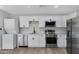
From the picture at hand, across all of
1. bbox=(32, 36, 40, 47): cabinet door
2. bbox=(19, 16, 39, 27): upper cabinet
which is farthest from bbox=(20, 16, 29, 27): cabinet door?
bbox=(32, 36, 40, 47): cabinet door

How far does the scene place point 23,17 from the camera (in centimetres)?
691

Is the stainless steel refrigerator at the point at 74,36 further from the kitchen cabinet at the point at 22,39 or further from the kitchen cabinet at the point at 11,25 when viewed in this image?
the kitchen cabinet at the point at 11,25

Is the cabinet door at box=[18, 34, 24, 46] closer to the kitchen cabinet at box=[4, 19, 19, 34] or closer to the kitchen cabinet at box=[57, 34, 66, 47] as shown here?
the kitchen cabinet at box=[4, 19, 19, 34]

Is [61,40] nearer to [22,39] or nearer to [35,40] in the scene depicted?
[35,40]

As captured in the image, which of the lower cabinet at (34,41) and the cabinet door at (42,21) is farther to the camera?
the cabinet door at (42,21)

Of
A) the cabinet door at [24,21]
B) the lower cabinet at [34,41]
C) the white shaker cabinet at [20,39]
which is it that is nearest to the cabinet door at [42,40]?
the lower cabinet at [34,41]

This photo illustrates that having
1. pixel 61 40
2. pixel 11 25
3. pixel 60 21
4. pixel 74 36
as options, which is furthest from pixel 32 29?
pixel 74 36

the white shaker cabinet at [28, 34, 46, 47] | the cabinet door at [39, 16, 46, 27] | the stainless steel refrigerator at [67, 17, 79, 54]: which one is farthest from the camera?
the cabinet door at [39, 16, 46, 27]

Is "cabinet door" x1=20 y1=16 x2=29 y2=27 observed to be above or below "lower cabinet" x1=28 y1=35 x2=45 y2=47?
above

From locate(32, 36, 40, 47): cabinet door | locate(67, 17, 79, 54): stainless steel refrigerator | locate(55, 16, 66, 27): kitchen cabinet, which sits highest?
locate(55, 16, 66, 27): kitchen cabinet

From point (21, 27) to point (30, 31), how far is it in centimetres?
55

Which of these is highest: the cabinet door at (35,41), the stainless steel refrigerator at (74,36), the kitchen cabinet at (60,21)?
the kitchen cabinet at (60,21)
